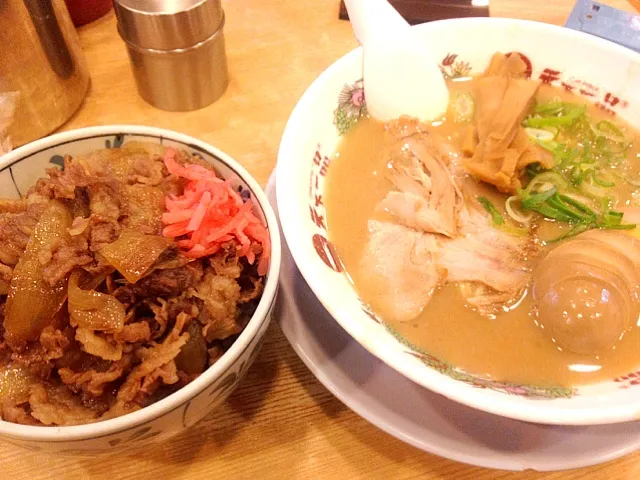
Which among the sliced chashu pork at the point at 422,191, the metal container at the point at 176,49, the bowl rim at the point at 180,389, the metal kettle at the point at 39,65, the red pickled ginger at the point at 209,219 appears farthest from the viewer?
the metal container at the point at 176,49

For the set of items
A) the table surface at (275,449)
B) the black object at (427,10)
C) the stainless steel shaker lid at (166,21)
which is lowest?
the table surface at (275,449)

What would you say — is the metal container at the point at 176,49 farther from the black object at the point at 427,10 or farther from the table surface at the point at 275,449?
the black object at the point at 427,10

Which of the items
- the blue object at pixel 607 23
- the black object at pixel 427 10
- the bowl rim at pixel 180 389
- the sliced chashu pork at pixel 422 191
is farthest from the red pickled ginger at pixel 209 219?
the blue object at pixel 607 23

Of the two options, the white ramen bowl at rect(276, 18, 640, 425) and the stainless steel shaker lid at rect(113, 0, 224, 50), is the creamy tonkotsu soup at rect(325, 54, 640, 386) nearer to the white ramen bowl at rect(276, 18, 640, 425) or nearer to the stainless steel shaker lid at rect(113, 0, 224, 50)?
the white ramen bowl at rect(276, 18, 640, 425)

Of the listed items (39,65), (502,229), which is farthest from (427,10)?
(39,65)

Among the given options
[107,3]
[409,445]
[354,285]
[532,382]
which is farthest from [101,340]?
[107,3]

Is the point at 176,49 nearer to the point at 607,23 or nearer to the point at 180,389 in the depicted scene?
the point at 180,389
